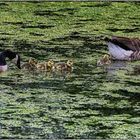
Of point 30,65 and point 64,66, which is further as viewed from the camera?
point 30,65

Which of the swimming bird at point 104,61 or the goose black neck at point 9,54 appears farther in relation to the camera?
the swimming bird at point 104,61

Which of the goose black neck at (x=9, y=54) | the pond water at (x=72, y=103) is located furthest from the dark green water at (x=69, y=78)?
the goose black neck at (x=9, y=54)

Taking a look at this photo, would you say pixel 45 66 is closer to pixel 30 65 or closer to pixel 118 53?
pixel 30 65

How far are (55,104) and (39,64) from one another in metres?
1.86

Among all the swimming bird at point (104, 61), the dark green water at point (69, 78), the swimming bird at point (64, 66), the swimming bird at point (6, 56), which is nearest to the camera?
the dark green water at point (69, 78)

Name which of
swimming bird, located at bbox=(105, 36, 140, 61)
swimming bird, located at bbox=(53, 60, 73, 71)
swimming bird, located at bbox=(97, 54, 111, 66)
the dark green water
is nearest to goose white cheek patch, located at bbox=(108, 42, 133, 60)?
swimming bird, located at bbox=(105, 36, 140, 61)

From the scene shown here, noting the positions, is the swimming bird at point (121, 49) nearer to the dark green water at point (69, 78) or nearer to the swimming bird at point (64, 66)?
the dark green water at point (69, 78)

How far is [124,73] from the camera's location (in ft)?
34.0

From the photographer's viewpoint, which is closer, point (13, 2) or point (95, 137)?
point (95, 137)

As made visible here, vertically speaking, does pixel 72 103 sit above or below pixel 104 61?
below

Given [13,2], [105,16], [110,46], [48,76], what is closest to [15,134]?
[48,76]

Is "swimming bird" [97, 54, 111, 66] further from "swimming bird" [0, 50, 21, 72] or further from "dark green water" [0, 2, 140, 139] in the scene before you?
"swimming bird" [0, 50, 21, 72]

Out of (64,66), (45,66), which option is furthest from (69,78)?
(45,66)

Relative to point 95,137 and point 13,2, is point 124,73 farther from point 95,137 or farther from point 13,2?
point 13,2
